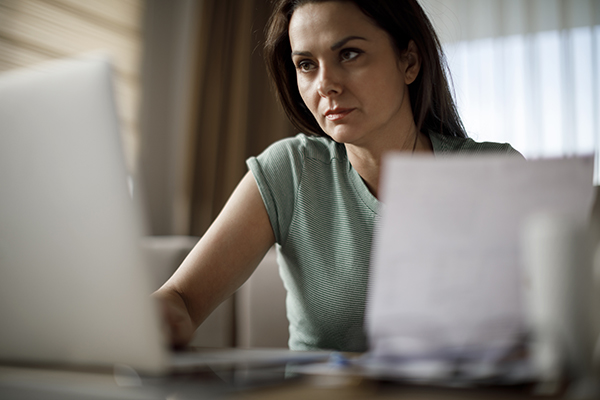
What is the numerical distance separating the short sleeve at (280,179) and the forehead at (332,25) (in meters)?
0.25

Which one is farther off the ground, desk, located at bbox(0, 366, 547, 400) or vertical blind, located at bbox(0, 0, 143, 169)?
vertical blind, located at bbox(0, 0, 143, 169)

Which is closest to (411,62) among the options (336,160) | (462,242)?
(336,160)

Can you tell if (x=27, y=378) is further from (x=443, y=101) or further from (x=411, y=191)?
(x=443, y=101)

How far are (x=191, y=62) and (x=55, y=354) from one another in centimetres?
311

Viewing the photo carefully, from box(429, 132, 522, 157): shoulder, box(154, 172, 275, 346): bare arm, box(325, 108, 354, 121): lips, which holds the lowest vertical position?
box(154, 172, 275, 346): bare arm

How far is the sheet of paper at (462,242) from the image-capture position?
41 centimetres

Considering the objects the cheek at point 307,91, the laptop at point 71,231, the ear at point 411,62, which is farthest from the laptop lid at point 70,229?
the ear at point 411,62

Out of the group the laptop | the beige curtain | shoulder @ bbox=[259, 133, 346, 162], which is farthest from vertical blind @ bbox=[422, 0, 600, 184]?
the laptop

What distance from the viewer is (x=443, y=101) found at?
1.24 m

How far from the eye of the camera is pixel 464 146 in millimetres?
1188

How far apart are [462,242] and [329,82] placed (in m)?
0.75

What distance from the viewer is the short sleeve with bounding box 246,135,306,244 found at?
1109 millimetres

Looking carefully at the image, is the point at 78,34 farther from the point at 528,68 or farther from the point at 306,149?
the point at 528,68

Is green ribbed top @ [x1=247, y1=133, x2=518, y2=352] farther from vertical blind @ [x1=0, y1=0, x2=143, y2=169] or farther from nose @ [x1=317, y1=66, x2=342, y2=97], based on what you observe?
vertical blind @ [x1=0, y1=0, x2=143, y2=169]
